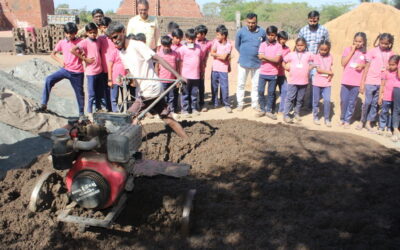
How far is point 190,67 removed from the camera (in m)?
7.34

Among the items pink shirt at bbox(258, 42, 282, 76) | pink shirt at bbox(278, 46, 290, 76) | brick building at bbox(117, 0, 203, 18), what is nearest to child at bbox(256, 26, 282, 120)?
pink shirt at bbox(258, 42, 282, 76)

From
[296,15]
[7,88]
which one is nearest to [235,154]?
[7,88]

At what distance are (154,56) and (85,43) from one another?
2.23m

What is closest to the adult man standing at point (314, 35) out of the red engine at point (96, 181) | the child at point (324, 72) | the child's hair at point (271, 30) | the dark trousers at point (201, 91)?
the child at point (324, 72)

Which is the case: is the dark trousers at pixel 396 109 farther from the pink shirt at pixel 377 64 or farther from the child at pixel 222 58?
the child at pixel 222 58

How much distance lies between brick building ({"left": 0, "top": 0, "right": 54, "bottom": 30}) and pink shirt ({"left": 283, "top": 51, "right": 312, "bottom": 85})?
2995cm

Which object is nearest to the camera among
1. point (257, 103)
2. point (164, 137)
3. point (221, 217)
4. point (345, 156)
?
point (221, 217)

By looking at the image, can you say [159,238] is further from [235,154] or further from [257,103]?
[257,103]

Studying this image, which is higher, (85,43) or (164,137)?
(85,43)

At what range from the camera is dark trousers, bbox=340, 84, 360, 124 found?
6.73 m

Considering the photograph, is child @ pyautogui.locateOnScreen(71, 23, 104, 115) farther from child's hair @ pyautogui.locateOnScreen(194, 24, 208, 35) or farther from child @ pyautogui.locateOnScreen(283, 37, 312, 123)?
child @ pyautogui.locateOnScreen(283, 37, 312, 123)

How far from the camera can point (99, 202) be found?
2918 mm

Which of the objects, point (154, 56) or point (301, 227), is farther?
point (154, 56)

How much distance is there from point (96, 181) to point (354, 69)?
5501 mm
